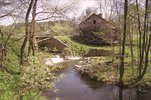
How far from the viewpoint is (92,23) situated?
4969cm

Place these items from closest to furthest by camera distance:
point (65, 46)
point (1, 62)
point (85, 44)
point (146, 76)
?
point (1, 62) → point (146, 76) → point (65, 46) → point (85, 44)

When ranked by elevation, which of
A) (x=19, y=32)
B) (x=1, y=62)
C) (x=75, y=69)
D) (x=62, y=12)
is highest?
(x=62, y=12)

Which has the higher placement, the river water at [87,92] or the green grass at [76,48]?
the green grass at [76,48]

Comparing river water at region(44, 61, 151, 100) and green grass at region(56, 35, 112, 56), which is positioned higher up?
green grass at region(56, 35, 112, 56)

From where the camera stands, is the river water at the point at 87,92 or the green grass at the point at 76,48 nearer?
the river water at the point at 87,92

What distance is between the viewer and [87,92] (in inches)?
838

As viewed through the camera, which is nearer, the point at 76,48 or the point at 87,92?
the point at 87,92

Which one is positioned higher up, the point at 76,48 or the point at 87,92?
the point at 76,48

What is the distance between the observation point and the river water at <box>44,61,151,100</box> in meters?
19.5

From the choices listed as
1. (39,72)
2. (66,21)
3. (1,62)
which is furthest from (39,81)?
(1,62)

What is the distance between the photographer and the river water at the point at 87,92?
19484 mm

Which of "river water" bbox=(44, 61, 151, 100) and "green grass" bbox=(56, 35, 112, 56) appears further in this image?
"green grass" bbox=(56, 35, 112, 56)

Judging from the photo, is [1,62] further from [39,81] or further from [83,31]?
[83,31]

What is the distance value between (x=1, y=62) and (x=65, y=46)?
20.2m
